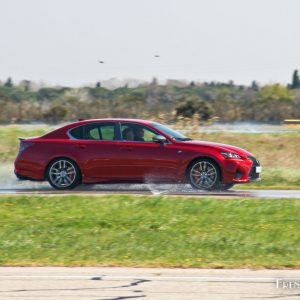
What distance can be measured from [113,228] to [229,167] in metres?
5.46

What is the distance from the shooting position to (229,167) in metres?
17.8

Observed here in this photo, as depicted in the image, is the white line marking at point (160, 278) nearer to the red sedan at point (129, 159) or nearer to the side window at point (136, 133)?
the red sedan at point (129, 159)

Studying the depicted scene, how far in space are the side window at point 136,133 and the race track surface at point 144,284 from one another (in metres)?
7.93

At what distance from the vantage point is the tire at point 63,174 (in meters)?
18.1

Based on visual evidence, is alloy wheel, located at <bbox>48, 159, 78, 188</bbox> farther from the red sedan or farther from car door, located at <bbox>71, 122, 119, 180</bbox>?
car door, located at <bbox>71, 122, 119, 180</bbox>

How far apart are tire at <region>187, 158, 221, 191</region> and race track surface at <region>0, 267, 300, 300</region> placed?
755 cm

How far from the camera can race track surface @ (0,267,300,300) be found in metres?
8.83

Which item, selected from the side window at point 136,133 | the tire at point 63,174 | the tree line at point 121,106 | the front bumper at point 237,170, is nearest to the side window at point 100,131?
the side window at point 136,133

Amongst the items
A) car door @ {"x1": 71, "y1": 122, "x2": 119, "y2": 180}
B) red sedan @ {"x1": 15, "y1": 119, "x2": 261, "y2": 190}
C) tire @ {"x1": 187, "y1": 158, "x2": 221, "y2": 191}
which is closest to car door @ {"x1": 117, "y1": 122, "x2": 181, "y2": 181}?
red sedan @ {"x1": 15, "y1": 119, "x2": 261, "y2": 190}

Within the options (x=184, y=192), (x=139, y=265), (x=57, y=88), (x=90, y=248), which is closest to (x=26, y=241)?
(x=90, y=248)

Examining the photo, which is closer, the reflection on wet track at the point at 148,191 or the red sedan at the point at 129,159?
the reflection on wet track at the point at 148,191

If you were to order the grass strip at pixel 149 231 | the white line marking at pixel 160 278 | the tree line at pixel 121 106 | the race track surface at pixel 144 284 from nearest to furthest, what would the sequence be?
the race track surface at pixel 144 284 → the white line marking at pixel 160 278 → the grass strip at pixel 149 231 → the tree line at pixel 121 106

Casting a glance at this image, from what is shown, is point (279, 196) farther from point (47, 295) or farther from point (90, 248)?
point (47, 295)

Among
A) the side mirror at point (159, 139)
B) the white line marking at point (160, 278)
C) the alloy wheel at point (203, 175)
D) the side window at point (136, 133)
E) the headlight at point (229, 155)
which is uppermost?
the side window at point (136, 133)
